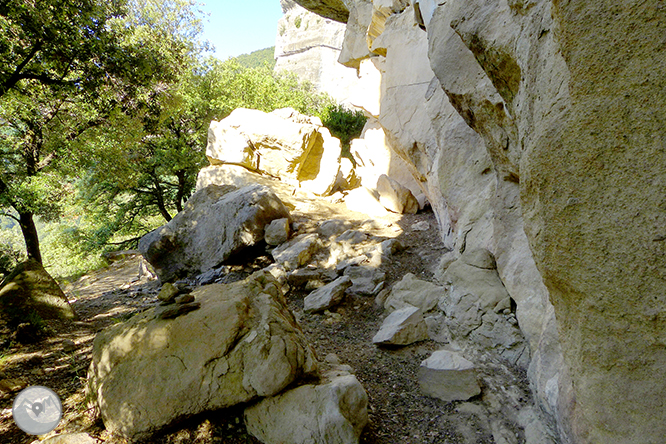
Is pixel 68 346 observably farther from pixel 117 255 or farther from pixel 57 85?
pixel 117 255

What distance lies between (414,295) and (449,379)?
1.87m

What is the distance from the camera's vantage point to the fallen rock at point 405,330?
4359 millimetres

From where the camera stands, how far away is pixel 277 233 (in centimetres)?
809

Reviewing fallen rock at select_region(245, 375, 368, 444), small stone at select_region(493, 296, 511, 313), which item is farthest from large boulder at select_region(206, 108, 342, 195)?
fallen rock at select_region(245, 375, 368, 444)

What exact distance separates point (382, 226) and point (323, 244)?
1.65m

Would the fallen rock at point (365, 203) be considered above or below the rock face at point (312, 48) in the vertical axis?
below

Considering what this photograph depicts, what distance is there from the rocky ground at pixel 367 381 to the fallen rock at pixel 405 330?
0.11m

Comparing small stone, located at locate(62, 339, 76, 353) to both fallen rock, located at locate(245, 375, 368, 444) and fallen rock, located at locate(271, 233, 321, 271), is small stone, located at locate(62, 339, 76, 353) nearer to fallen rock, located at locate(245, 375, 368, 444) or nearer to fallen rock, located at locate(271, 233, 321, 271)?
fallen rock, located at locate(245, 375, 368, 444)

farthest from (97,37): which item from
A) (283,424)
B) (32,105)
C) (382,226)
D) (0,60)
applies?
(283,424)

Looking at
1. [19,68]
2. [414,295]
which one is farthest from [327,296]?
[19,68]

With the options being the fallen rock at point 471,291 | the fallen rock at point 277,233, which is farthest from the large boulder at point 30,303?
the fallen rock at point 471,291

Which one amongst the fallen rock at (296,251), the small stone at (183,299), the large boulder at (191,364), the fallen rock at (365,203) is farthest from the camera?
the fallen rock at (365,203)

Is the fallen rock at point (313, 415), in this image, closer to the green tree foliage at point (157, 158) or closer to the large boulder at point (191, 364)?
the large boulder at point (191, 364)

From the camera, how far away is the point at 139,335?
325cm
